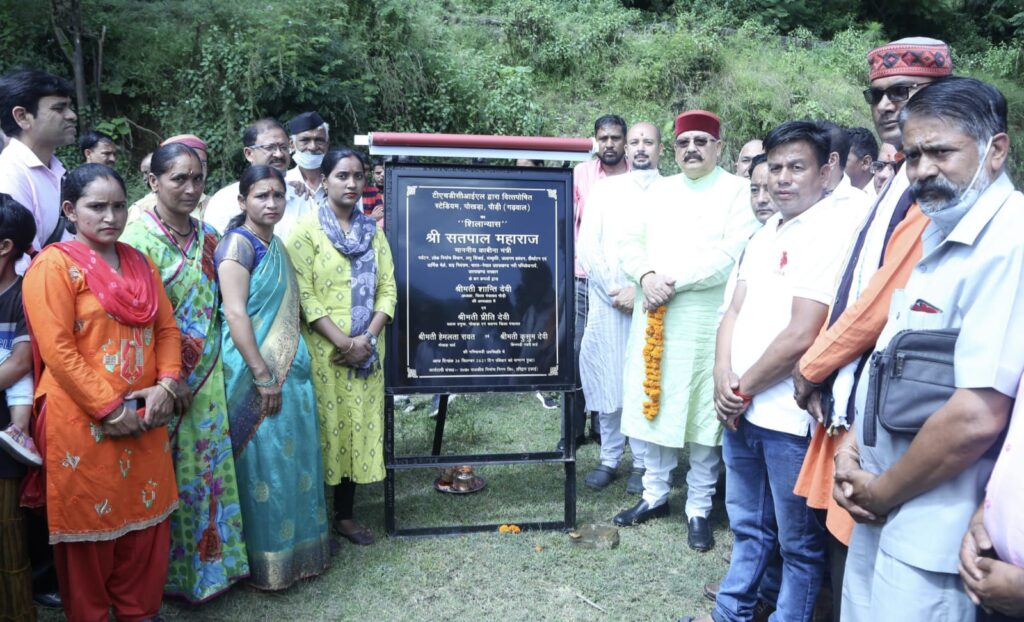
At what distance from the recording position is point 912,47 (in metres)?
2.85

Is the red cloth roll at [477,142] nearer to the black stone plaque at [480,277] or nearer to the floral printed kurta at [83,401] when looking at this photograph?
the black stone plaque at [480,277]

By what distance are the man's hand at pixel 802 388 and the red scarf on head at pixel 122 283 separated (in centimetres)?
250

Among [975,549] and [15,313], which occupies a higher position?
[15,313]

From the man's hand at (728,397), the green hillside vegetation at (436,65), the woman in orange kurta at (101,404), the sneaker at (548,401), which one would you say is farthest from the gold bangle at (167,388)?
the green hillside vegetation at (436,65)

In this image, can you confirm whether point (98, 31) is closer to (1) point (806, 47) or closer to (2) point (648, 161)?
(2) point (648, 161)

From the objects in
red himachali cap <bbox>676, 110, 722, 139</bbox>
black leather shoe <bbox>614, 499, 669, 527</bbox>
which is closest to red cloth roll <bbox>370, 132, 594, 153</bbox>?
red himachali cap <bbox>676, 110, 722, 139</bbox>

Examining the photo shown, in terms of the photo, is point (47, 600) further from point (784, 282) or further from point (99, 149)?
point (784, 282)

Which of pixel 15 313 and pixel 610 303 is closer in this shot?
pixel 15 313

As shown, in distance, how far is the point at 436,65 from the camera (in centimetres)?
1141

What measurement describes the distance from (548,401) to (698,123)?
3243 millimetres

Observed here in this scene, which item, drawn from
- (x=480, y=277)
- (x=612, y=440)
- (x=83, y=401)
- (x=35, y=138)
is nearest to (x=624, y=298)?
(x=612, y=440)

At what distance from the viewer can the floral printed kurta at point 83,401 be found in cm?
290

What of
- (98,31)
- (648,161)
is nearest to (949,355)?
(648,161)

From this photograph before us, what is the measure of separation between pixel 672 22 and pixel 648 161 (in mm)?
12807
